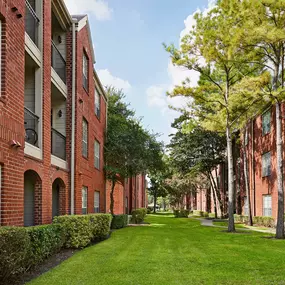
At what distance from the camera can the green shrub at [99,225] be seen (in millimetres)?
13113

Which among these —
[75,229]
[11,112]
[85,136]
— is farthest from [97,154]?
[11,112]

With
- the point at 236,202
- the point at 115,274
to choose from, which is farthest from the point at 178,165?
the point at 115,274

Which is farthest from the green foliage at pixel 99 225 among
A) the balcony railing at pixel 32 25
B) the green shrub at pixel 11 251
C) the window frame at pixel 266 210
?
the window frame at pixel 266 210

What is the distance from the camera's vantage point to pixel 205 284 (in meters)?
6.81

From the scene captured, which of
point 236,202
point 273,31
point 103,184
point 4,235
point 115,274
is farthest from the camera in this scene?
point 236,202

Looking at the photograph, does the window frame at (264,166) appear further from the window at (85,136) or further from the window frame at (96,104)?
the window at (85,136)

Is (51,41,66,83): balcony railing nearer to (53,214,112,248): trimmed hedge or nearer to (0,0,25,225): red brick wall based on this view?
(0,0,25,225): red brick wall

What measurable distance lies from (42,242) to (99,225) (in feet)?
18.7

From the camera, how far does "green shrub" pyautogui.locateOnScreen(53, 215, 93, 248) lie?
11.1 meters

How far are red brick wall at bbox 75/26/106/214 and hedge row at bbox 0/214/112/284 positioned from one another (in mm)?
2202

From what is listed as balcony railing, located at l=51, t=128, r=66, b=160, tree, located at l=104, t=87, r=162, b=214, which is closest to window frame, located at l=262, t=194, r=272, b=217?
tree, located at l=104, t=87, r=162, b=214

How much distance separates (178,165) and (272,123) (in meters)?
14.9

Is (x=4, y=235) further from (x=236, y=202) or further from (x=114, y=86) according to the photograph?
(x=114, y=86)

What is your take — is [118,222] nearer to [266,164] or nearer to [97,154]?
[97,154]
